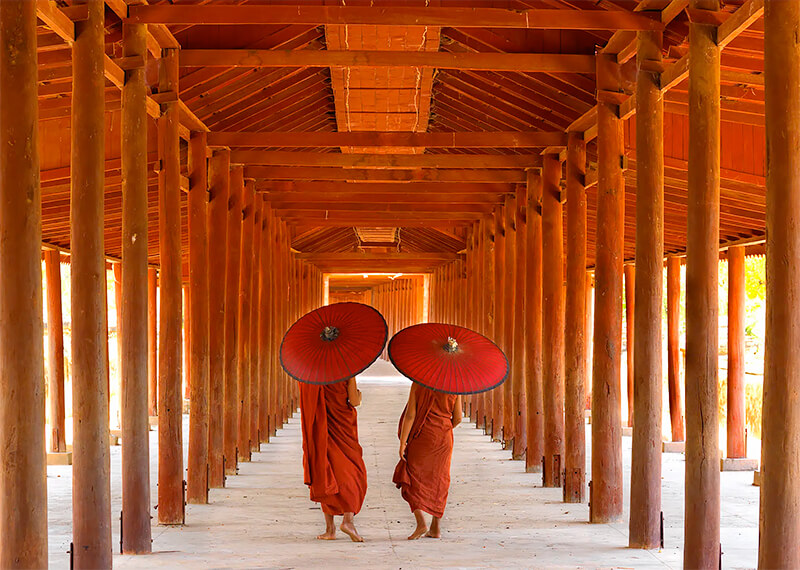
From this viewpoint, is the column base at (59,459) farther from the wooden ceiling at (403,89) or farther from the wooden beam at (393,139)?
the wooden beam at (393,139)

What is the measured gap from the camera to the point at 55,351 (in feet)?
42.5

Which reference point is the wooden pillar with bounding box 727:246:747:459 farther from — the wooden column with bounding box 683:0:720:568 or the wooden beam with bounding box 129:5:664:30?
the wooden column with bounding box 683:0:720:568

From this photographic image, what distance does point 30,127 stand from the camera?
4.43m

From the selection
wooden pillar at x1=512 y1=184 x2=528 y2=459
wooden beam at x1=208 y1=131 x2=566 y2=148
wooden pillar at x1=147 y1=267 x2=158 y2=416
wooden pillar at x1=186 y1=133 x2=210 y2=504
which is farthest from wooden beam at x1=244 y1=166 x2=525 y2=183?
wooden pillar at x1=147 y1=267 x2=158 y2=416

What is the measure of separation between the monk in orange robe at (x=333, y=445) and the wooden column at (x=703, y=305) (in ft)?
7.33

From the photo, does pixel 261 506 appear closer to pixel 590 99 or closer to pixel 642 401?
pixel 642 401

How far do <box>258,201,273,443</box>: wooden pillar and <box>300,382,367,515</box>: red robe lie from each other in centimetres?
733

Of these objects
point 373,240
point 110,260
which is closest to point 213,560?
point 110,260

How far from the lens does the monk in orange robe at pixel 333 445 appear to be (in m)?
6.61

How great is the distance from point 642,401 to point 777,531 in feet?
6.96

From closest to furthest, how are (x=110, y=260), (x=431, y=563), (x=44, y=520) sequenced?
(x=44, y=520), (x=431, y=563), (x=110, y=260)

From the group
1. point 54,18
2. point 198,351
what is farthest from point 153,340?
point 54,18

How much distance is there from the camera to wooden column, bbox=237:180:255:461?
11867 millimetres

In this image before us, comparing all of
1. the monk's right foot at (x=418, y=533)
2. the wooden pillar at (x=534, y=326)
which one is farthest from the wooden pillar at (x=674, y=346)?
the monk's right foot at (x=418, y=533)
